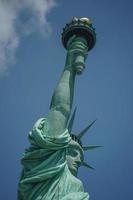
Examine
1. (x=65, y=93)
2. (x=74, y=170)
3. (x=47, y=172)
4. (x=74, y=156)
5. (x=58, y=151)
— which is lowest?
→ (x=47, y=172)

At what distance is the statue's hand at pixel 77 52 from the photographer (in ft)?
40.8

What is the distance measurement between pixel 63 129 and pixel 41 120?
658mm

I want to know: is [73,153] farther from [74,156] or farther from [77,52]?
[77,52]

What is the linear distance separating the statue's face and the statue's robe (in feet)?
1.53

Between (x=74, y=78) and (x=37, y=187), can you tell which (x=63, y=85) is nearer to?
(x=74, y=78)

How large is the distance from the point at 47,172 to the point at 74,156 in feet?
4.94

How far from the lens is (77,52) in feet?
41.6

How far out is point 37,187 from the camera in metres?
10.5

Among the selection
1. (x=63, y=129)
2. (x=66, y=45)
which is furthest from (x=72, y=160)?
(x=66, y=45)

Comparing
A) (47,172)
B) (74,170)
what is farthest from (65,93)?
(47,172)

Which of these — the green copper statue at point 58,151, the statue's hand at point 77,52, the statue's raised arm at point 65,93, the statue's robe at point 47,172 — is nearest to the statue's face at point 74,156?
the green copper statue at point 58,151

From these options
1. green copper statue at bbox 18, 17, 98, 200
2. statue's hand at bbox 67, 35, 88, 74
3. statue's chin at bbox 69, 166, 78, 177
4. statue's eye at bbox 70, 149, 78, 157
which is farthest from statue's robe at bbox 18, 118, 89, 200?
statue's hand at bbox 67, 35, 88, 74

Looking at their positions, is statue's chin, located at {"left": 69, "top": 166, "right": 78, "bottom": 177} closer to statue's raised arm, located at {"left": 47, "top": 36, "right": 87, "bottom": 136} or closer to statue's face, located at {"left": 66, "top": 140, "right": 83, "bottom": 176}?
statue's face, located at {"left": 66, "top": 140, "right": 83, "bottom": 176}

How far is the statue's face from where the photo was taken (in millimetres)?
11641
